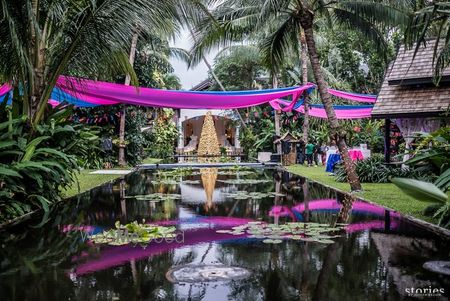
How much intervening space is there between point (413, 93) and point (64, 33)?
9.05 metres

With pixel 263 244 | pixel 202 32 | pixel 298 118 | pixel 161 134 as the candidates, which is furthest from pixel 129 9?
pixel 161 134

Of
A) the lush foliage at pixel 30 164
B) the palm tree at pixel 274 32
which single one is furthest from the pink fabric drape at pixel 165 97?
the lush foliage at pixel 30 164

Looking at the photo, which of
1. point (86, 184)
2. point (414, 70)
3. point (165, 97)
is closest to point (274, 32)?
point (165, 97)

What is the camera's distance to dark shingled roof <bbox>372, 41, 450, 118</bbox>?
1217 centimetres

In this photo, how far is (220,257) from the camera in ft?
15.5

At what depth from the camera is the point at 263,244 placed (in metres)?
5.30

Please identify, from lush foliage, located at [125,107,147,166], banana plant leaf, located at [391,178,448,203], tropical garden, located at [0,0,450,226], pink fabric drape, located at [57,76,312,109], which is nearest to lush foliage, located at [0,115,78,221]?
tropical garden, located at [0,0,450,226]

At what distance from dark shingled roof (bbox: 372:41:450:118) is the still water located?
16.5ft

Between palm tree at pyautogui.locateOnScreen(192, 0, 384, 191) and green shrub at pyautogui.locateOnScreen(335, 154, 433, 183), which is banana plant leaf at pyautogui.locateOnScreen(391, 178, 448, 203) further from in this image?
green shrub at pyautogui.locateOnScreen(335, 154, 433, 183)

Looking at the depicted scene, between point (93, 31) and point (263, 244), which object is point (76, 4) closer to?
point (93, 31)

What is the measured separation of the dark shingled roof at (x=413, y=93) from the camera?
1217 centimetres

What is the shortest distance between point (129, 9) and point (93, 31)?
29.2 inches

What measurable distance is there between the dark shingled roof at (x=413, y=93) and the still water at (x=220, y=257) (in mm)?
5036

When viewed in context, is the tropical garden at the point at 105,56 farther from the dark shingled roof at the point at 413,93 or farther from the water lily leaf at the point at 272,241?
the water lily leaf at the point at 272,241
